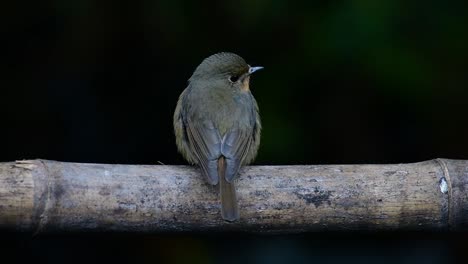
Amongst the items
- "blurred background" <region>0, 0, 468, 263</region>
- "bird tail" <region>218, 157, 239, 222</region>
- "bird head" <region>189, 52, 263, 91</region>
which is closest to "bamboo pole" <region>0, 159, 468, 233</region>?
"bird tail" <region>218, 157, 239, 222</region>

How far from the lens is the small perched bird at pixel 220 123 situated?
15.0 ft

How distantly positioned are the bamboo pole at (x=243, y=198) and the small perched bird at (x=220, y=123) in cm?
10

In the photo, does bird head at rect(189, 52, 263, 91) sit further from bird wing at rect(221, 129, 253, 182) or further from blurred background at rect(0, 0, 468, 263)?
blurred background at rect(0, 0, 468, 263)

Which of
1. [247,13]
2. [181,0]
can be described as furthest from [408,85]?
[181,0]

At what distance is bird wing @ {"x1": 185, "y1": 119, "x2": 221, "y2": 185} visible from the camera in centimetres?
454

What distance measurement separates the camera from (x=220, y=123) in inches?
198

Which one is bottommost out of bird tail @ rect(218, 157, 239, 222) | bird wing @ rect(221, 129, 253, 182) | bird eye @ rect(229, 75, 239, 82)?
bird tail @ rect(218, 157, 239, 222)

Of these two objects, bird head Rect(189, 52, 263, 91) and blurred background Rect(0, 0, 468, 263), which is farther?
blurred background Rect(0, 0, 468, 263)

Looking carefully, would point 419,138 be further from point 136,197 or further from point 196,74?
point 136,197

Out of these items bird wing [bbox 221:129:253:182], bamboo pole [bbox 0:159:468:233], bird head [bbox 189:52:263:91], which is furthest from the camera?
bird head [bbox 189:52:263:91]

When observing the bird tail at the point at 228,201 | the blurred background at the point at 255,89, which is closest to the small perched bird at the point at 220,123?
the bird tail at the point at 228,201

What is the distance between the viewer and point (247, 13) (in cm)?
612

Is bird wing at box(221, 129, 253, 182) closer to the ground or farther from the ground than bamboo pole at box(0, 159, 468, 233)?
farther from the ground

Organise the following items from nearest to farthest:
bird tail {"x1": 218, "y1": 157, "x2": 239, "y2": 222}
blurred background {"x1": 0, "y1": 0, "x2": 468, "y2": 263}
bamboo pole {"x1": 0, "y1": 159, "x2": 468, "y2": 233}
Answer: bamboo pole {"x1": 0, "y1": 159, "x2": 468, "y2": 233} → bird tail {"x1": 218, "y1": 157, "x2": 239, "y2": 222} → blurred background {"x1": 0, "y1": 0, "x2": 468, "y2": 263}
